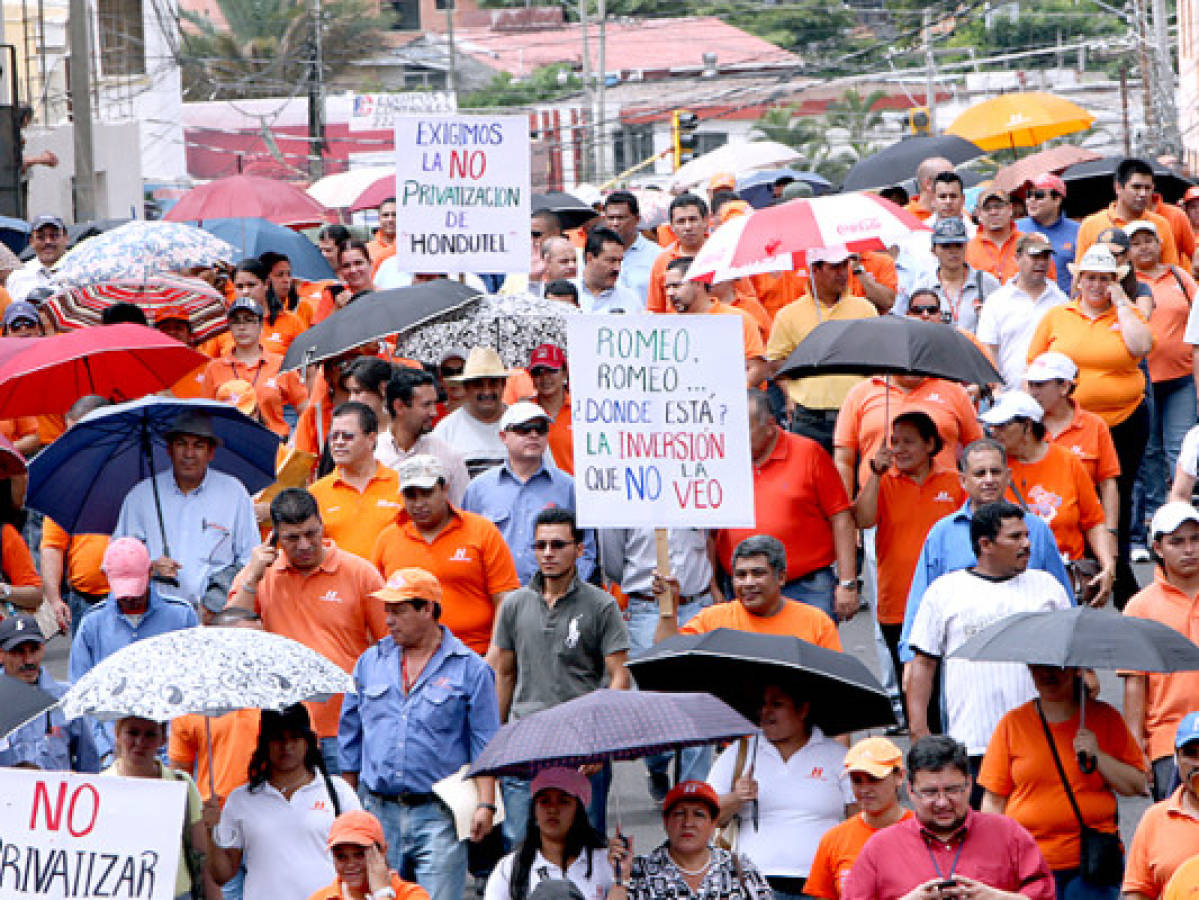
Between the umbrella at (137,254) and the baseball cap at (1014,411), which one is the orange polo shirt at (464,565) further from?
the umbrella at (137,254)

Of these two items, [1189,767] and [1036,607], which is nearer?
[1189,767]

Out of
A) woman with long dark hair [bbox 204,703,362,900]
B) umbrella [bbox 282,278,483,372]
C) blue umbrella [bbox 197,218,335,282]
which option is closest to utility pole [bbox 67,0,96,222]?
blue umbrella [bbox 197,218,335,282]

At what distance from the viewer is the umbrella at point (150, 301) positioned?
46.9 ft

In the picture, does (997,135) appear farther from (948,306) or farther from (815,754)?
(815,754)

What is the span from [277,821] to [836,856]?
1.94 metres

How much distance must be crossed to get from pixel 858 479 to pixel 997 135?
1061 centimetres

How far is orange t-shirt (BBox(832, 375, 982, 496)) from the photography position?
1118 cm

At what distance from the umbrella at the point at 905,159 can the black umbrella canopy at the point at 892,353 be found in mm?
8940

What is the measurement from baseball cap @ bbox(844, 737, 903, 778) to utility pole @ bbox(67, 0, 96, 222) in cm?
2076

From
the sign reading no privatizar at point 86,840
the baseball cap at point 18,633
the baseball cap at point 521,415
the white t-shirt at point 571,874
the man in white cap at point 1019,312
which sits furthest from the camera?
the man in white cap at point 1019,312

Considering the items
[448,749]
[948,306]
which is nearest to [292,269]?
[948,306]

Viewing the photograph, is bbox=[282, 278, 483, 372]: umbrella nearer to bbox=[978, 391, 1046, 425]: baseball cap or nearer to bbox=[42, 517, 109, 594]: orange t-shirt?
bbox=[42, 517, 109, 594]: orange t-shirt

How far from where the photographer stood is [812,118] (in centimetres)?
7812

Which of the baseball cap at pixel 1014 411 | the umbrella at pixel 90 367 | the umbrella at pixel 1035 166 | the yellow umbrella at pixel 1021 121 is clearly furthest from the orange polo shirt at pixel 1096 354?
the yellow umbrella at pixel 1021 121
